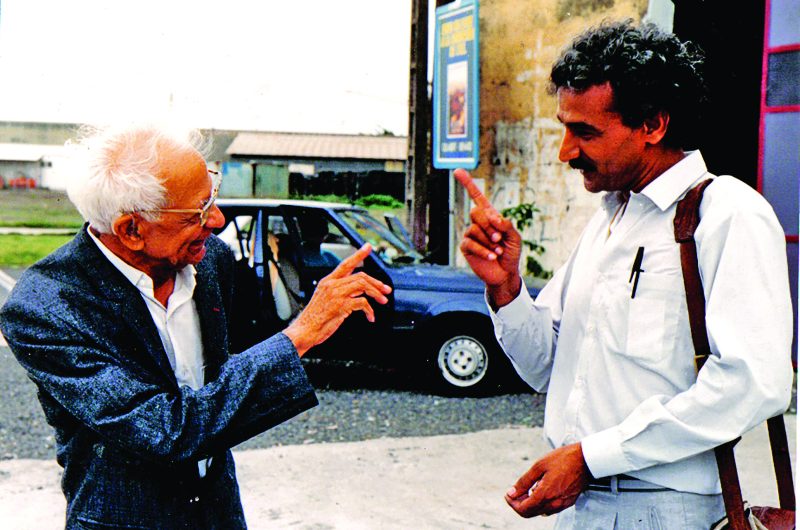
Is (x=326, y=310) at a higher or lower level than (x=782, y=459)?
higher

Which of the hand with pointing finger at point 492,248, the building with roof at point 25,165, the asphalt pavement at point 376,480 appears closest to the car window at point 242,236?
the building with roof at point 25,165

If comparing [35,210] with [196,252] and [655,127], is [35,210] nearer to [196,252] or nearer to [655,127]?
[196,252]

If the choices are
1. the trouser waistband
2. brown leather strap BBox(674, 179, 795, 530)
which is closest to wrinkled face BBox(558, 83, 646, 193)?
brown leather strap BBox(674, 179, 795, 530)

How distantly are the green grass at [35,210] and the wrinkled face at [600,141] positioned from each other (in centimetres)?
525

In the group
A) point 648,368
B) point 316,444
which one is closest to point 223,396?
point 648,368

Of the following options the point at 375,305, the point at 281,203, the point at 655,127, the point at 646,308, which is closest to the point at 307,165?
the point at 281,203

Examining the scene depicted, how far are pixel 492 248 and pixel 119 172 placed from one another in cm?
76

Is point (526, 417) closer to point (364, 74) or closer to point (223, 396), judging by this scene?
point (364, 74)

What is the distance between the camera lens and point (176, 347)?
1.98 m

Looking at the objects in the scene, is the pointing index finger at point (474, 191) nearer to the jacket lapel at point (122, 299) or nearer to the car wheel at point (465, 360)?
the jacket lapel at point (122, 299)

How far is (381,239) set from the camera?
706cm

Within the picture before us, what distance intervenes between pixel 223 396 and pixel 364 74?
6.59 m

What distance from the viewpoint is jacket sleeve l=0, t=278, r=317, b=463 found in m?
1.72

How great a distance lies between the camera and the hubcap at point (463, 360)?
6836 mm
